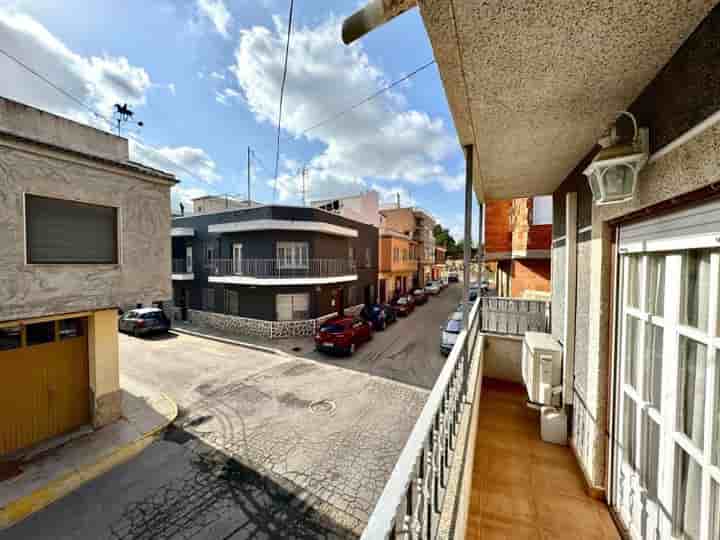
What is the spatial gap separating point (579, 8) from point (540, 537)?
360 centimetres

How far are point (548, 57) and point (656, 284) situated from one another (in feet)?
5.88

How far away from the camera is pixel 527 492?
2.88 m

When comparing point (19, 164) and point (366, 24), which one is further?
point (19, 164)

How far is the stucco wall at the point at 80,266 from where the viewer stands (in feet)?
12.9

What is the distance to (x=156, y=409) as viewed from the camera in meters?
6.18

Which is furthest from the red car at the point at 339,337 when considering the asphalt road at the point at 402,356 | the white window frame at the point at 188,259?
the white window frame at the point at 188,259

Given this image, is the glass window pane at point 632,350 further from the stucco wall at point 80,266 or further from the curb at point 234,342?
the curb at point 234,342

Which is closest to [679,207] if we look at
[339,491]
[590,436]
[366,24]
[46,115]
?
[366,24]

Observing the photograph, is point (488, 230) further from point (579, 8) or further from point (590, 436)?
point (579, 8)

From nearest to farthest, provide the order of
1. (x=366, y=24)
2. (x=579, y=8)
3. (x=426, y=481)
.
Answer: (x=579, y=8)
(x=426, y=481)
(x=366, y=24)

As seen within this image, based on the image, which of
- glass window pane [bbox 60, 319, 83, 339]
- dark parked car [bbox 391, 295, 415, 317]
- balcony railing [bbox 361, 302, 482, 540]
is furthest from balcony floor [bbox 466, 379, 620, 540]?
dark parked car [bbox 391, 295, 415, 317]

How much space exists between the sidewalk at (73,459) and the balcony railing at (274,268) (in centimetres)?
669

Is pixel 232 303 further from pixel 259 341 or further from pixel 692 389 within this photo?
pixel 692 389

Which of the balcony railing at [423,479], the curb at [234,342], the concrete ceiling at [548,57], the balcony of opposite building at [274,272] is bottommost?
the curb at [234,342]
